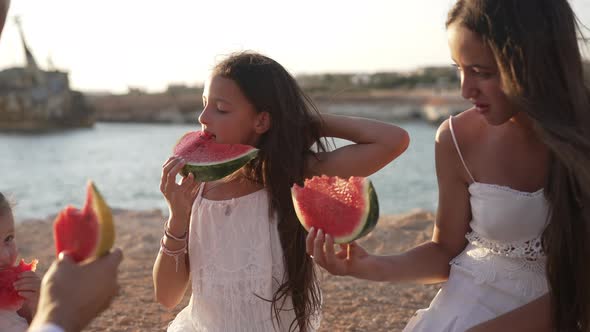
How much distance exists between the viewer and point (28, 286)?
9.66 feet

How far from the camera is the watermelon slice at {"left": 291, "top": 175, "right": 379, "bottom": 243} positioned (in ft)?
8.17

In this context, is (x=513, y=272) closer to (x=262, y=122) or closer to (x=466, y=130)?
(x=466, y=130)

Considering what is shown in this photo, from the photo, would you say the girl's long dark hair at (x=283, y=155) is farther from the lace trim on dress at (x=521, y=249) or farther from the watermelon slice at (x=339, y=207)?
the lace trim on dress at (x=521, y=249)

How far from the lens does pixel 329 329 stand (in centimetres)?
450

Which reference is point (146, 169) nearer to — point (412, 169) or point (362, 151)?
Result: point (412, 169)

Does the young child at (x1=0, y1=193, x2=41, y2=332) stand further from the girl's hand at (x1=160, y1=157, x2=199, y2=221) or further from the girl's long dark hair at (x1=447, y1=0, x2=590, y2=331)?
the girl's long dark hair at (x1=447, y1=0, x2=590, y2=331)

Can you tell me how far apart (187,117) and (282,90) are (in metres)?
52.1

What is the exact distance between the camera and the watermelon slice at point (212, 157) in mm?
2887

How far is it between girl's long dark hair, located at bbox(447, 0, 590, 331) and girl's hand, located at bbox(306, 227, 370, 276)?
746mm

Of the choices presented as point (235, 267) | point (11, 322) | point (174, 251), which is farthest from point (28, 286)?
point (235, 267)

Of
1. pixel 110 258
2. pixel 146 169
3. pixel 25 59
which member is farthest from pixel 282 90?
pixel 25 59

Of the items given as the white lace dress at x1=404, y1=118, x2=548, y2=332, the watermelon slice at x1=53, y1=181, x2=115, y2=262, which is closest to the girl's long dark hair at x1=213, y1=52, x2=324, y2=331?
the white lace dress at x1=404, y1=118, x2=548, y2=332

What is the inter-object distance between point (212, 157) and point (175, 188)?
24 centimetres

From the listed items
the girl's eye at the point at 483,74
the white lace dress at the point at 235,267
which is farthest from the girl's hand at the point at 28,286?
the girl's eye at the point at 483,74
